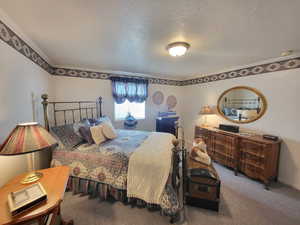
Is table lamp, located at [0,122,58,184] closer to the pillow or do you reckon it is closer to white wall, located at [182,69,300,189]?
the pillow

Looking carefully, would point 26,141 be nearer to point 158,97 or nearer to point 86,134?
point 86,134

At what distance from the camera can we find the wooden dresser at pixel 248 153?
6.98ft

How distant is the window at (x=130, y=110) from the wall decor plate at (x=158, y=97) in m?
0.43

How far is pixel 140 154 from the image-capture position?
167cm

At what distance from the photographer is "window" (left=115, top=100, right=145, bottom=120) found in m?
3.65

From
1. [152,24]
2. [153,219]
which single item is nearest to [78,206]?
[153,219]

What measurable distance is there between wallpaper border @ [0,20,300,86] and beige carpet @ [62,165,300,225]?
2.18m

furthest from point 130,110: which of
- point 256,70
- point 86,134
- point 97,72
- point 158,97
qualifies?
point 256,70

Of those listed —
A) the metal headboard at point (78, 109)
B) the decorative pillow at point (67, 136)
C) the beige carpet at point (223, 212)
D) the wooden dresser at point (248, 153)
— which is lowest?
the beige carpet at point (223, 212)

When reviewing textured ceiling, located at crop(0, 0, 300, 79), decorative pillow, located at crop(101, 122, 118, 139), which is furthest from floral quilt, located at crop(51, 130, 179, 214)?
textured ceiling, located at crop(0, 0, 300, 79)

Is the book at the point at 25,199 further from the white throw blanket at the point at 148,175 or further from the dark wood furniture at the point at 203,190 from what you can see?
the dark wood furniture at the point at 203,190

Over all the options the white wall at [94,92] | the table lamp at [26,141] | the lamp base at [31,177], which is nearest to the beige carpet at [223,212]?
the lamp base at [31,177]

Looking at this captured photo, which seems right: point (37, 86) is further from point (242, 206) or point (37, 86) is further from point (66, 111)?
point (242, 206)

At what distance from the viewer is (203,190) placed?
1658 millimetres
